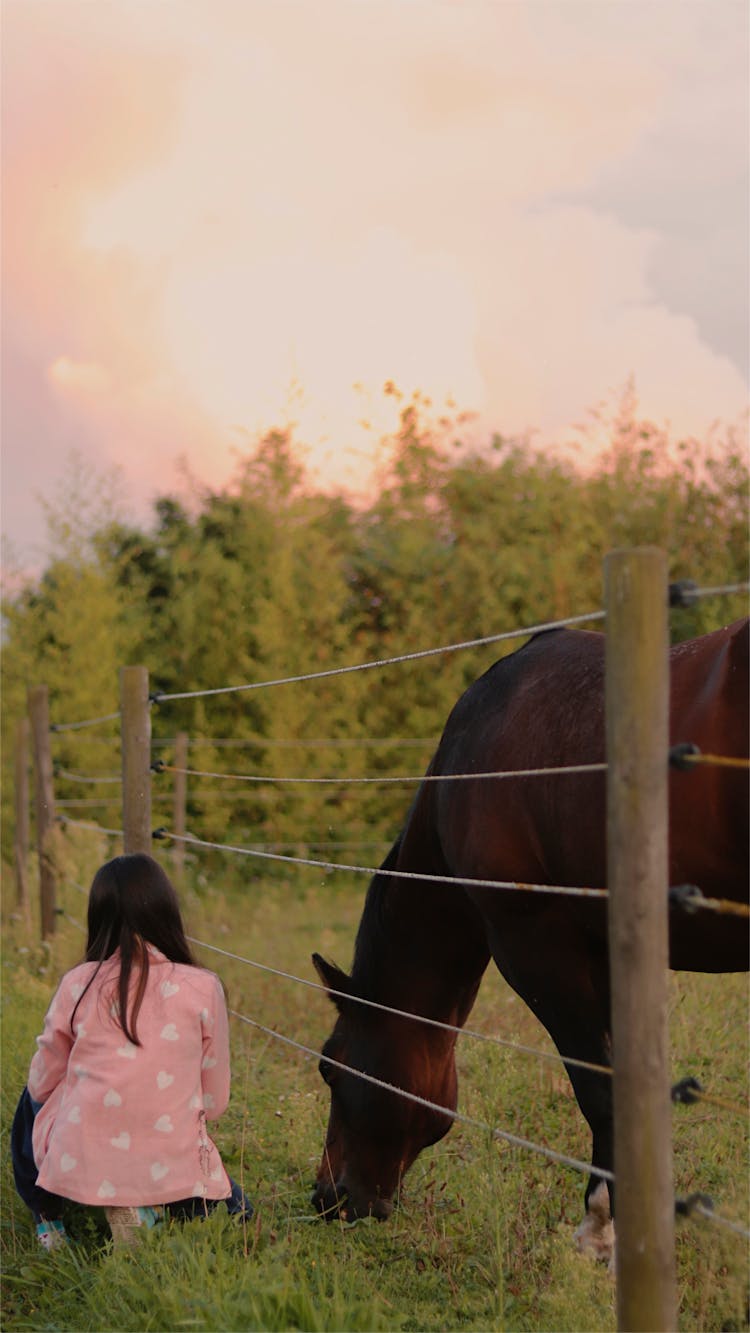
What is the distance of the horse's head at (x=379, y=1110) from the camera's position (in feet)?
11.8

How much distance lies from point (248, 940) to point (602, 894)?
733cm

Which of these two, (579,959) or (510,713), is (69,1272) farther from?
(510,713)

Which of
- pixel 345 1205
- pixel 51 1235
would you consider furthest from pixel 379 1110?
pixel 51 1235

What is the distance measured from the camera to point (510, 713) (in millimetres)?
3398

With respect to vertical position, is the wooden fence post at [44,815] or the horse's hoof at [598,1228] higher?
the wooden fence post at [44,815]

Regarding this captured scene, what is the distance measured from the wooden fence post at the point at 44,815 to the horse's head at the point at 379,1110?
4.58 m

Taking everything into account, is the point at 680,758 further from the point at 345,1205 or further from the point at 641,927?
the point at 345,1205

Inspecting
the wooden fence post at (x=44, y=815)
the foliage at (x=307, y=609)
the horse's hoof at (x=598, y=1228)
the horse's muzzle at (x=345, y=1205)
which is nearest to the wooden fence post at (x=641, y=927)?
the horse's hoof at (x=598, y=1228)

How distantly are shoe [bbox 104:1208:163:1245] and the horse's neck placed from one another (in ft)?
2.97

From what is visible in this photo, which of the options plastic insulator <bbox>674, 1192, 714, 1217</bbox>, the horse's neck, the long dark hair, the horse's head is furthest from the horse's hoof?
the long dark hair

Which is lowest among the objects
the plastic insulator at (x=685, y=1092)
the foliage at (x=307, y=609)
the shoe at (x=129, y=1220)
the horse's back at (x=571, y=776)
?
the shoe at (x=129, y=1220)

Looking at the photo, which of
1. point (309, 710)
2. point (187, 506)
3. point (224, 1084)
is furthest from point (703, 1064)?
point (187, 506)

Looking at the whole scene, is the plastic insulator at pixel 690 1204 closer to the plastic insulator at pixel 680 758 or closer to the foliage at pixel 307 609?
the plastic insulator at pixel 680 758

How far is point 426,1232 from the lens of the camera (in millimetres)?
3402
